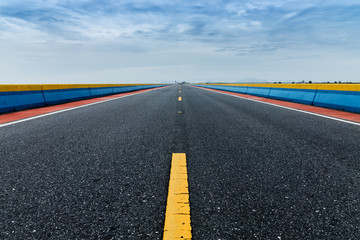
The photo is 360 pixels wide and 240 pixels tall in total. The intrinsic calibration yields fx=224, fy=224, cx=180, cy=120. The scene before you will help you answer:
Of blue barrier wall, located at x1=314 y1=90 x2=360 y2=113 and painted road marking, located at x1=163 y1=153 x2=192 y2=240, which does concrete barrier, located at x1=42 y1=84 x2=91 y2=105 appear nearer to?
painted road marking, located at x1=163 y1=153 x2=192 y2=240

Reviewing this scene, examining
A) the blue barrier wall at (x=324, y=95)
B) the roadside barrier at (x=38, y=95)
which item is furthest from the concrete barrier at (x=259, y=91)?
the roadside barrier at (x=38, y=95)

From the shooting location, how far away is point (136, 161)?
3016mm

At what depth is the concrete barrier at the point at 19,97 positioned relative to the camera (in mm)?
8062

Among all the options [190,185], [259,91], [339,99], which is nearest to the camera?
[190,185]

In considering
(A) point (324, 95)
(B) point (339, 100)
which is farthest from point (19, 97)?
(A) point (324, 95)

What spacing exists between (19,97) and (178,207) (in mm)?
9436

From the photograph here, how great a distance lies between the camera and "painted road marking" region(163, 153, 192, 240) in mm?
1596

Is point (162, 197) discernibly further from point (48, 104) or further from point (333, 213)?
point (48, 104)

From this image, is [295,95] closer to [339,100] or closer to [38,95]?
[339,100]

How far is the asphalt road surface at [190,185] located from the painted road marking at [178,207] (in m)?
0.05

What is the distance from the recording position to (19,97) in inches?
345

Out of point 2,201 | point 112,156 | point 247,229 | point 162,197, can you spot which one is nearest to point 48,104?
point 112,156

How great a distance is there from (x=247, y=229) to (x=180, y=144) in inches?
89.8

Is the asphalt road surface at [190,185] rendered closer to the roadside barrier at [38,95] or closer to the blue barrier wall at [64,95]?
the roadside barrier at [38,95]
